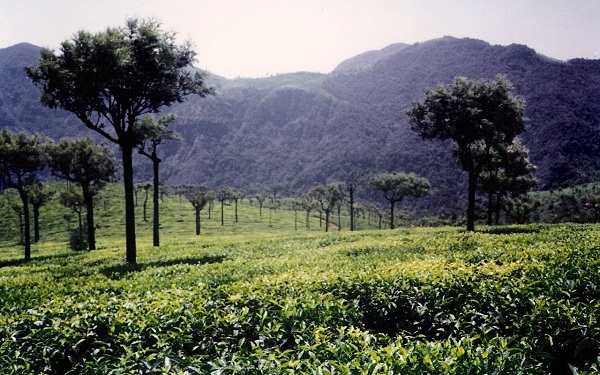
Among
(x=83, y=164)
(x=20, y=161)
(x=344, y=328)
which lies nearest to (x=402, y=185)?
(x=83, y=164)

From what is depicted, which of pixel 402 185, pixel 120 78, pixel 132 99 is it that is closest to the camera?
pixel 120 78

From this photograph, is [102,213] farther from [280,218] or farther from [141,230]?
[280,218]

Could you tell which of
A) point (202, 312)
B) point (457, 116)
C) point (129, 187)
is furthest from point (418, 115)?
point (202, 312)

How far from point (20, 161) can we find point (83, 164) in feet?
21.1

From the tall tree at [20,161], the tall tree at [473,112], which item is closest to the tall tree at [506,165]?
the tall tree at [473,112]

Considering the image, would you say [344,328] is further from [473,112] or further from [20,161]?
[20,161]

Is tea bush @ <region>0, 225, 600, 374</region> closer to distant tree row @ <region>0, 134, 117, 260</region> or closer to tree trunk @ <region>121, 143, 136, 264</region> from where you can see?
tree trunk @ <region>121, 143, 136, 264</region>

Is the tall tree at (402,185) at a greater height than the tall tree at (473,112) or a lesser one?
lesser

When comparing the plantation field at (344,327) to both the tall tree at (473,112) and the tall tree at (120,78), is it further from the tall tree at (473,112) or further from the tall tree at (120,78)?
the tall tree at (473,112)

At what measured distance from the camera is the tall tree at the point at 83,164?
46188 mm

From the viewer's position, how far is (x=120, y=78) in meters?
24.9

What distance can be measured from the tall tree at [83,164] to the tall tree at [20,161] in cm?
166

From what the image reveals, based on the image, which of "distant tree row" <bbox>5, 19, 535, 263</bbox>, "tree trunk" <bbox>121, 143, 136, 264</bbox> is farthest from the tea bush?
"distant tree row" <bbox>5, 19, 535, 263</bbox>

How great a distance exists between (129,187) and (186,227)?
12039 cm
